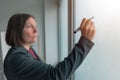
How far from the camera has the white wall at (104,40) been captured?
4.38 ft

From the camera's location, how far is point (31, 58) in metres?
0.86

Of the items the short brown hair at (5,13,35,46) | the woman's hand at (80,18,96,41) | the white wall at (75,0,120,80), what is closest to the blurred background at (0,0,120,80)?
the white wall at (75,0,120,80)

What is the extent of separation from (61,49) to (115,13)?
5.14ft

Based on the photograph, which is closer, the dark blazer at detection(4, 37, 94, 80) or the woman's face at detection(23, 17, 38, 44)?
the dark blazer at detection(4, 37, 94, 80)

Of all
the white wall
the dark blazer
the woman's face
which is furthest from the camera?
the white wall

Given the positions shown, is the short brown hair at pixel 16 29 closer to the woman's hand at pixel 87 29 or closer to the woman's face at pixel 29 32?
the woman's face at pixel 29 32

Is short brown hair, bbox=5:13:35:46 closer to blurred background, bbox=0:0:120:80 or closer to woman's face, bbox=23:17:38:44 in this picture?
woman's face, bbox=23:17:38:44

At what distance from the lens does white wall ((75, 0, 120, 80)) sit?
134 centimetres

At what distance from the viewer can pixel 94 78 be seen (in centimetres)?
178

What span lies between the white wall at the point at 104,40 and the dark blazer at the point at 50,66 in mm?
582

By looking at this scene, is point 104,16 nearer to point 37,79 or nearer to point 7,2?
point 37,79

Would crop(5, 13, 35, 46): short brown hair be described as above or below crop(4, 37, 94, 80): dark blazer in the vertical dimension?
above

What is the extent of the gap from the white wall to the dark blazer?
1.91ft

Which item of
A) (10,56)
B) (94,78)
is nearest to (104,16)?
(94,78)
